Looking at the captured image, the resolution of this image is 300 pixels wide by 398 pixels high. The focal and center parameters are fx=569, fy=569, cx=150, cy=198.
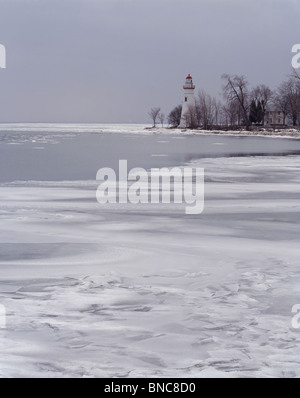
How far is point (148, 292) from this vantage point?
132 inches

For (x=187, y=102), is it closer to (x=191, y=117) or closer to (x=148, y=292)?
(x=191, y=117)

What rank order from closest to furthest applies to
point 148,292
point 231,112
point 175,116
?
1. point 148,292
2. point 231,112
3. point 175,116

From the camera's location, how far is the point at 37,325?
111 inches

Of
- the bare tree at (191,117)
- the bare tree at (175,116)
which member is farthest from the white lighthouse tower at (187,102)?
the bare tree at (175,116)

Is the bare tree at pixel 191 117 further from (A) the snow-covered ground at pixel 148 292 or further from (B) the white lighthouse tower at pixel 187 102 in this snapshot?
(A) the snow-covered ground at pixel 148 292

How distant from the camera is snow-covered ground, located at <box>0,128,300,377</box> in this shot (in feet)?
8.03

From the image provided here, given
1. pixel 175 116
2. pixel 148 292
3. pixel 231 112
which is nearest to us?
pixel 148 292

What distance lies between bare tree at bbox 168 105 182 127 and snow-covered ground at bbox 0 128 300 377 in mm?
66478

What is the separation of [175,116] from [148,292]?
232ft

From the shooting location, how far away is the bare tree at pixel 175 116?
2827 inches

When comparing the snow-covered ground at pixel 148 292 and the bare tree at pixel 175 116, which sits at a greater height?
the bare tree at pixel 175 116

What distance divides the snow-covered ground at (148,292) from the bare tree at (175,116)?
2617 inches

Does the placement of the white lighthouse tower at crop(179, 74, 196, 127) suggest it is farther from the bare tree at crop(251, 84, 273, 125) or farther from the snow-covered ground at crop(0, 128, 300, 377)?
the snow-covered ground at crop(0, 128, 300, 377)

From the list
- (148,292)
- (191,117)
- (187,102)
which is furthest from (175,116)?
(148,292)
